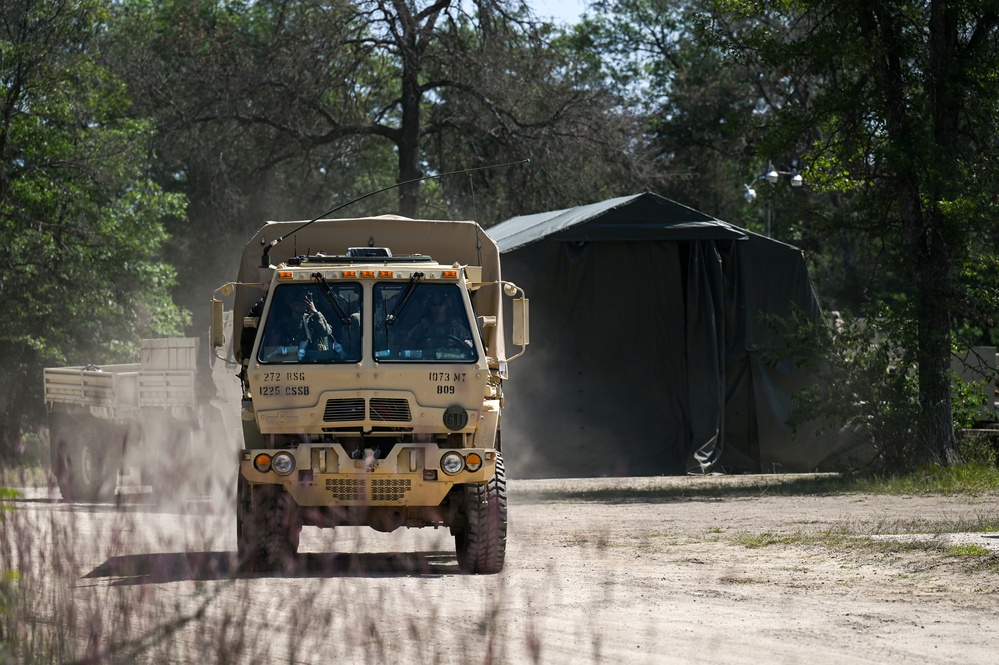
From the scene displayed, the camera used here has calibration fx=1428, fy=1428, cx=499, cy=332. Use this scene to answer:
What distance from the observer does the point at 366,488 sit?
32.7 ft

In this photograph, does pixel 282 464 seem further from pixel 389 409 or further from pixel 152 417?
pixel 152 417

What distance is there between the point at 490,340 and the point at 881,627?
173 inches

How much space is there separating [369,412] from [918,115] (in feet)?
36.1

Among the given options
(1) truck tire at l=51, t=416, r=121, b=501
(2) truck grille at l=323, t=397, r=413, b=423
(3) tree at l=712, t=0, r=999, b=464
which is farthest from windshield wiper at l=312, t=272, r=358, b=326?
(3) tree at l=712, t=0, r=999, b=464

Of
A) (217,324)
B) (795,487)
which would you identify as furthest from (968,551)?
(795,487)

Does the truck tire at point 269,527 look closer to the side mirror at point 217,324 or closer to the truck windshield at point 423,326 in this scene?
the truck windshield at point 423,326

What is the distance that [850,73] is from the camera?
19.0 m

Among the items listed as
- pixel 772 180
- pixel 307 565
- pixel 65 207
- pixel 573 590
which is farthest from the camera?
pixel 65 207

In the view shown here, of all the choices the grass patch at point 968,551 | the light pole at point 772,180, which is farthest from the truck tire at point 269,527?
the light pole at point 772,180

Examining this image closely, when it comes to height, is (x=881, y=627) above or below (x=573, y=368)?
below

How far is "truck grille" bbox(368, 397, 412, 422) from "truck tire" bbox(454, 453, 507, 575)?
69cm

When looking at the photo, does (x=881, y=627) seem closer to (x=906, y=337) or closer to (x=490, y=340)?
(x=490, y=340)

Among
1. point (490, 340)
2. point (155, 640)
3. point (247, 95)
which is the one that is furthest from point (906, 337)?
point (247, 95)

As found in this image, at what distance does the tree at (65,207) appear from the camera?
95.6ft
